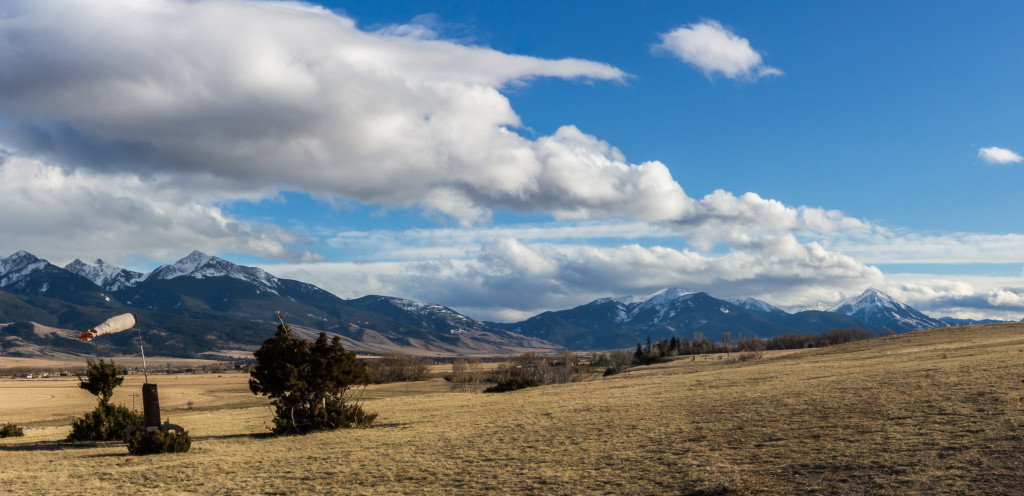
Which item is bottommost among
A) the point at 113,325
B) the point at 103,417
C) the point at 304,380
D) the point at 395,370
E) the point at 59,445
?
the point at 395,370

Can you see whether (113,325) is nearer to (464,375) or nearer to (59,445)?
(59,445)

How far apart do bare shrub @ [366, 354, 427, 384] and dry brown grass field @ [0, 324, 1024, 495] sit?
90.3 meters

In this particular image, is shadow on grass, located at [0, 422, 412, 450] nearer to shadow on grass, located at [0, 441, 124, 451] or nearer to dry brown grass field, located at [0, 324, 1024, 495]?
shadow on grass, located at [0, 441, 124, 451]

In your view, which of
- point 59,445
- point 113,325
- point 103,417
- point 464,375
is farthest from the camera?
point 464,375

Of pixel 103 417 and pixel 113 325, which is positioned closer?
pixel 113 325

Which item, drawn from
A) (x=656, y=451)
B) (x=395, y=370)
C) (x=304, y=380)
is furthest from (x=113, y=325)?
(x=395, y=370)

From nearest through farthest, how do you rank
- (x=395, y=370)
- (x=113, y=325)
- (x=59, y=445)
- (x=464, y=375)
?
1. (x=113, y=325)
2. (x=59, y=445)
3. (x=464, y=375)
4. (x=395, y=370)

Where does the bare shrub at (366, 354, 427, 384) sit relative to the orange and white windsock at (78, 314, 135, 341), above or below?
below

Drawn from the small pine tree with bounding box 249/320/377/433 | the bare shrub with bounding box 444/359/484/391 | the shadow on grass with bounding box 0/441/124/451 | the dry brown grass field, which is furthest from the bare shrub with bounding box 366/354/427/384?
the shadow on grass with bounding box 0/441/124/451

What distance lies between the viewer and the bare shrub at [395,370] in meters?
133

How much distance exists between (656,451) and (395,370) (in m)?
116

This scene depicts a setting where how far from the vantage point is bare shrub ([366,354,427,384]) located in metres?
133

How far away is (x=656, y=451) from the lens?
25.6 meters

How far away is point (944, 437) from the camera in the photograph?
22.2m
